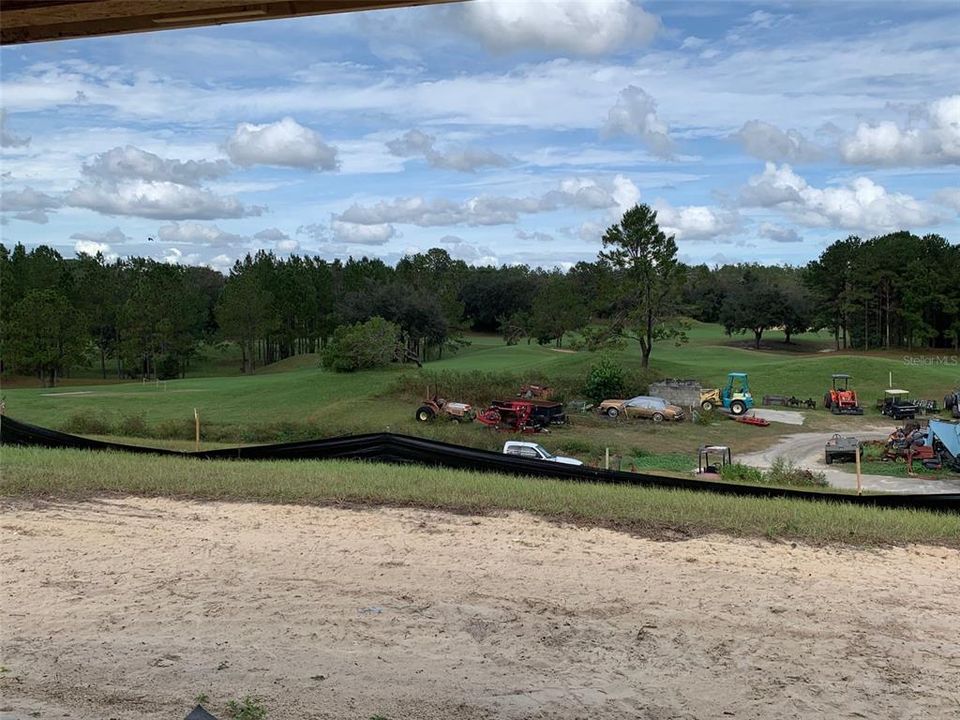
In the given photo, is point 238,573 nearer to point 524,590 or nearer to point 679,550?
point 524,590

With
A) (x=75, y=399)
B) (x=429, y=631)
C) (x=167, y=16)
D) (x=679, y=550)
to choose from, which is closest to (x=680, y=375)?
(x=75, y=399)

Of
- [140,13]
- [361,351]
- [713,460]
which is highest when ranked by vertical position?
[140,13]

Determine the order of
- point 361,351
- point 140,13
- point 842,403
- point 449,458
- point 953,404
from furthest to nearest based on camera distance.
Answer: point 361,351
point 842,403
point 953,404
point 449,458
point 140,13

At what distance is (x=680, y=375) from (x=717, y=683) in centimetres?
3226

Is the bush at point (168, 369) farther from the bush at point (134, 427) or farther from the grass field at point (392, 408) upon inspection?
the bush at point (134, 427)

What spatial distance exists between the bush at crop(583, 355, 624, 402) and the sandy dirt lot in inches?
899

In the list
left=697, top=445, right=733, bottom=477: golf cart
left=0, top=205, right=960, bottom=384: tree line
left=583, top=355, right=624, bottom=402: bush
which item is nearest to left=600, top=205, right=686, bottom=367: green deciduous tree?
left=0, top=205, right=960, bottom=384: tree line

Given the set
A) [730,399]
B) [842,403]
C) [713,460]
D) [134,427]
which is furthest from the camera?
[842,403]

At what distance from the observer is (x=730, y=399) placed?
91.9ft

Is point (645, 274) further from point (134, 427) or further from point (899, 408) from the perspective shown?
point (134, 427)

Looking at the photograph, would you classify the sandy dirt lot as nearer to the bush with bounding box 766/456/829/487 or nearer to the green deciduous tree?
the bush with bounding box 766/456/829/487

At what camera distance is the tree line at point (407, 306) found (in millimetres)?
39188

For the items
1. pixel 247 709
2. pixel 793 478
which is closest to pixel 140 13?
pixel 247 709

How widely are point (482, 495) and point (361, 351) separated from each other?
29.6 metres
